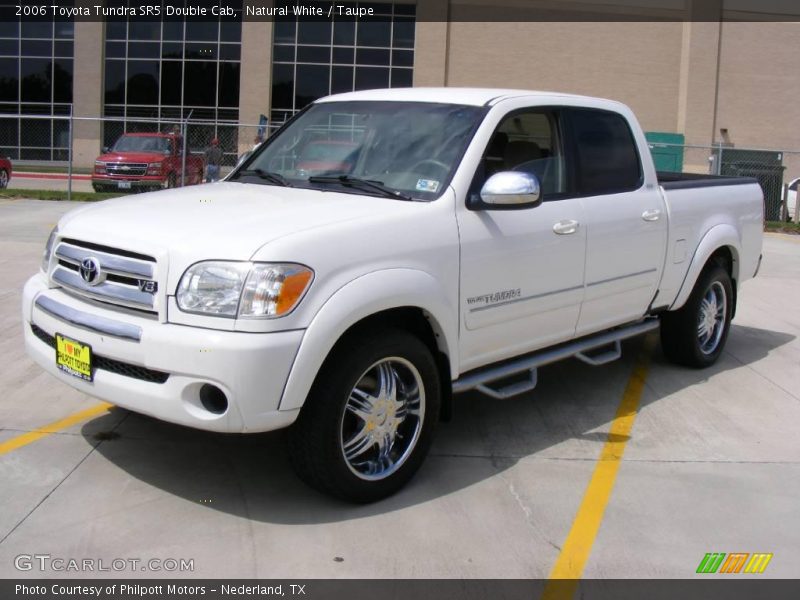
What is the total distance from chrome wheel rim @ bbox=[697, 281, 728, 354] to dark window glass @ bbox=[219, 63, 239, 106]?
1251 inches

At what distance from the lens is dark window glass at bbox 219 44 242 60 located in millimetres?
36375

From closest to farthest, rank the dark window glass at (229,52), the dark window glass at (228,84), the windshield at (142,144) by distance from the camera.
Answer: the windshield at (142,144) → the dark window glass at (229,52) → the dark window glass at (228,84)

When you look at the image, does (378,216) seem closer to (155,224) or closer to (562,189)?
(155,224)

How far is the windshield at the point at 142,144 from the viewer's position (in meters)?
21.9

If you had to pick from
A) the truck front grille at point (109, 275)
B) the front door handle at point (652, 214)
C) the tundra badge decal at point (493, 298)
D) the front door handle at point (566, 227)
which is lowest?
Result: the tundra badge decal at point (493, 298)

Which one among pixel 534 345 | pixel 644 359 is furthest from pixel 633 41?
pixel 534 345

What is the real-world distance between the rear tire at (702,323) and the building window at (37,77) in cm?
3452

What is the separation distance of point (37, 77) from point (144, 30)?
5.02m

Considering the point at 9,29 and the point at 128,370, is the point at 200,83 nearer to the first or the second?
the point at 9,29

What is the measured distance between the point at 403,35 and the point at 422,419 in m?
33.4

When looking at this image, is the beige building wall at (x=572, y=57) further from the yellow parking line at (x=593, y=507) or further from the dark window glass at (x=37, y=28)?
the yellow parking line at (x=593, y=507)

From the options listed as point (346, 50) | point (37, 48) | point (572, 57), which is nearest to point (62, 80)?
point (37, 48)

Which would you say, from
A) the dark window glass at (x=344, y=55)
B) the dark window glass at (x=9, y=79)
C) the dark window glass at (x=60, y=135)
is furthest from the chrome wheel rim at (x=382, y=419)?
the dark window glass at (x=9, y=79)
